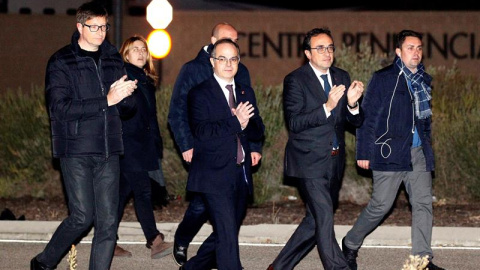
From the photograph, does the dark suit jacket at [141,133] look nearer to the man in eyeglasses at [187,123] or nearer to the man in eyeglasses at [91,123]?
the man in eyeglasses at [187,123]

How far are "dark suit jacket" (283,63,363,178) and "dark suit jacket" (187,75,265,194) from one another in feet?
1.56

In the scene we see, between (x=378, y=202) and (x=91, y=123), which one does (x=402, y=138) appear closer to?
(x=378, y=202)

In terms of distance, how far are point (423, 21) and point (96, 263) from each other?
738 inches

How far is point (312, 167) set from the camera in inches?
312

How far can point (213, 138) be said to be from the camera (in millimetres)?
7512

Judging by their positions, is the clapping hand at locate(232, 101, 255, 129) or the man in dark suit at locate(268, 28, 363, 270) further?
the man in dark suit at locate(268, 28, 363, 270)

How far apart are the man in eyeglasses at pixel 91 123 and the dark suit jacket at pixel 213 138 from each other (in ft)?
1.64

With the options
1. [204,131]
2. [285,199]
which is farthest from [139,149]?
[285,199]

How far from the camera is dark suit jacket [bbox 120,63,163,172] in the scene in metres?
9.34

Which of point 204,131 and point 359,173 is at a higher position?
point 204,131

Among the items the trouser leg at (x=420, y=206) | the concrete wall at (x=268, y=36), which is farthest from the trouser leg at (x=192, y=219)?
the concrete wall at (x=268, y=36)

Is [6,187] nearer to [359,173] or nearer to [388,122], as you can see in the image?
[359,173]

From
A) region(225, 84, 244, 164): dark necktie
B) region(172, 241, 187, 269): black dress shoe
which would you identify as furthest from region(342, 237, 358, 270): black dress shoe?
region(225, 84, 244, 164): dark necktie

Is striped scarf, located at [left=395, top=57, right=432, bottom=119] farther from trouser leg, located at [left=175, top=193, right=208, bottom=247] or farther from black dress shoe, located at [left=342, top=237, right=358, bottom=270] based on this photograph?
trouser leg, located at [left=175, top=193, right=208, bottom=247]
